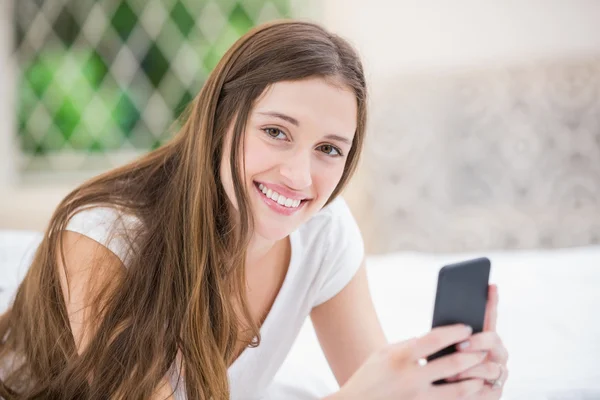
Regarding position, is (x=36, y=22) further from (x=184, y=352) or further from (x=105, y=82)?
(x=184, y=352)

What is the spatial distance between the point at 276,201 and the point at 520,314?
0.94 m

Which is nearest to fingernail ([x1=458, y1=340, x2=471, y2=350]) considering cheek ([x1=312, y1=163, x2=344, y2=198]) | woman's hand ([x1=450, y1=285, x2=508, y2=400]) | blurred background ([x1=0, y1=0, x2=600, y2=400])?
woman's hand ([x1=450, y1=285, x2=508, y2=400])

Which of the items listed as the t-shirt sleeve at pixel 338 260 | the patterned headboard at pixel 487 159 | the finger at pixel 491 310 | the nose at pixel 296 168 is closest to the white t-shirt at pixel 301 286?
the t-shirt sleeve at pixel 338 260

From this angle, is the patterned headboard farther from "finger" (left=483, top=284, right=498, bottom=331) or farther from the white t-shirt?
"finger" (left=483, top=284, right=498, bottom=331)

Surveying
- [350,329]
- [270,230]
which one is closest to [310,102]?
[270,230]

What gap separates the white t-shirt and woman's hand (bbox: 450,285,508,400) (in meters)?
0.47

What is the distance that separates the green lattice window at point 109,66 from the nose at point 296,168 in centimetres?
208

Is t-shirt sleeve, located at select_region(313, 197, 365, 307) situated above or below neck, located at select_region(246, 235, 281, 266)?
below

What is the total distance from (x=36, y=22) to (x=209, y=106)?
229cm

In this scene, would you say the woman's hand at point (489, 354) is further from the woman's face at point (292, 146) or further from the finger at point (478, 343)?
the woman's face at point (292, 146)

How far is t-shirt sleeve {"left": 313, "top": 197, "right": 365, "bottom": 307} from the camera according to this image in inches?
57.4

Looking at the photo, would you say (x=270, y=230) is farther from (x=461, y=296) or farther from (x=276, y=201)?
(x=461, y=296)

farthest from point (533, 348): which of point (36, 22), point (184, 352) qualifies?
point (36, 22)

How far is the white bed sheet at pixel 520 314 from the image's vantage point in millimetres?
1446
